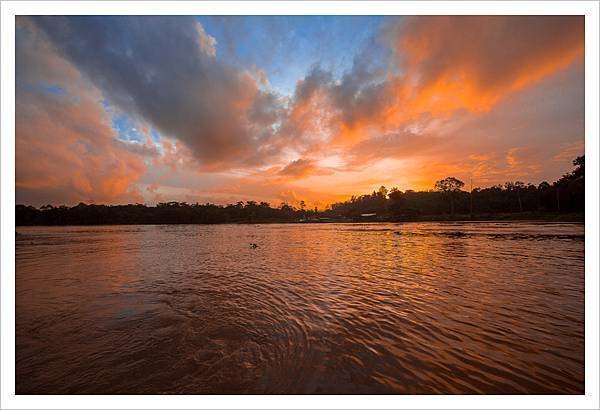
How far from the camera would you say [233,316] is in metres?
6.60

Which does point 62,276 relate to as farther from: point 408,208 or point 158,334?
point 408,208

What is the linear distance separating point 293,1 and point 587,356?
9.51m

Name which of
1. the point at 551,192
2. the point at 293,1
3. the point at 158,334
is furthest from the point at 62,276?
the point at 551,192

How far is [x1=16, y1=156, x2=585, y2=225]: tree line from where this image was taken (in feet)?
246

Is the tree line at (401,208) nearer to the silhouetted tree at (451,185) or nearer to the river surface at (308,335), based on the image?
the silhouetted tree at (451,185)

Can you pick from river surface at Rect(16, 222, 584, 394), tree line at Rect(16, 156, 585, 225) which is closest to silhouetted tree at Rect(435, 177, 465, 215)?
tree line at Rect(16, 156, 585, 225)

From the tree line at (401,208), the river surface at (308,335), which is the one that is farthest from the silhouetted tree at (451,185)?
the river surface at (308,335)

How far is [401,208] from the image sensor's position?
10819cm

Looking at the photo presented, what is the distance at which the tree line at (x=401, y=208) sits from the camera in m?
74.9

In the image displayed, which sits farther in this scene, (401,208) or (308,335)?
(401,208)

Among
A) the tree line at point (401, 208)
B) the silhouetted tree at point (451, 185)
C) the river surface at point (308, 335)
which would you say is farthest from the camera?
the silhouetted tree at point (451, 185)

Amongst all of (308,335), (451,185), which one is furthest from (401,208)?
(308,335)

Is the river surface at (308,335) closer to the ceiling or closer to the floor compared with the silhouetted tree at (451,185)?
closer to the floor

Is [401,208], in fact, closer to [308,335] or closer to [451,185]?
Result: [451,185]
